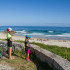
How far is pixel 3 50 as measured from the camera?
455 centimetres

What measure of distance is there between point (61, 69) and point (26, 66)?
130 centimetres

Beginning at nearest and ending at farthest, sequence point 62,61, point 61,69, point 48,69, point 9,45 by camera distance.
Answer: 1. point 61,69
2. point 62,61
3. point 48,69
4. point 9,45

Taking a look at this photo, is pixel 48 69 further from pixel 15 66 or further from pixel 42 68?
pixel 15 66

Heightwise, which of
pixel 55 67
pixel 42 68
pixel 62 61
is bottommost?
pixel 42 68

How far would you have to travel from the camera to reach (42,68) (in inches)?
133

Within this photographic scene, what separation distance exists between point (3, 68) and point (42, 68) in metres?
1.22

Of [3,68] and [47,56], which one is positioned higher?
[47,56]

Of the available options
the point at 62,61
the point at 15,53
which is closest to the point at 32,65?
the point at 62,61

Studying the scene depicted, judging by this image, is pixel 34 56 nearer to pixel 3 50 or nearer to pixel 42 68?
pixel 42 68

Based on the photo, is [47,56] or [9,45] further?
[9,45]

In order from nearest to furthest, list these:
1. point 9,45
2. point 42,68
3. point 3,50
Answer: point 42,68, point 9,45, point 3,50

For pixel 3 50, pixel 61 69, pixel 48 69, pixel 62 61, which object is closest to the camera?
pixel 61 69

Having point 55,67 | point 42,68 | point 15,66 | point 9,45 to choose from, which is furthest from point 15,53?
point 55,67

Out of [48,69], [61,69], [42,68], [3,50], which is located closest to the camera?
[61,69]
